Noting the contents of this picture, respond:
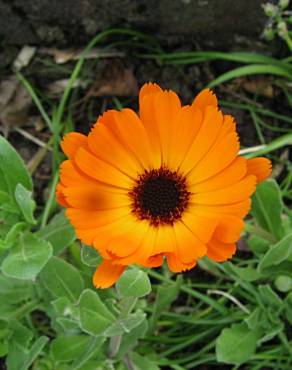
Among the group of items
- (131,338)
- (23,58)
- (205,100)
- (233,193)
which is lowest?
(131,338)

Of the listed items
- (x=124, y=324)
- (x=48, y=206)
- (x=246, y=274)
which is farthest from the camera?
(x=48, y=206)

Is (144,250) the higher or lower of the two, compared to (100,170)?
lower

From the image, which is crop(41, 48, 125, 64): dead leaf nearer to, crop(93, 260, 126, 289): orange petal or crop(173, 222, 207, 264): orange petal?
crop(173, 222, 207, 264): orange petal

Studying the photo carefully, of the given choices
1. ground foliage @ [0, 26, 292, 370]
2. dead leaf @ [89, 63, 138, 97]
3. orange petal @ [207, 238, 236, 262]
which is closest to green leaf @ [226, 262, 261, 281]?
ground foliage @ [0, 26, 292, 370]

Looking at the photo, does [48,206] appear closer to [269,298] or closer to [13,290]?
[13,290]

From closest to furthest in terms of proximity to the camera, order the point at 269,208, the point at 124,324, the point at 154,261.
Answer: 1. the point at 154,261
2. the point at 124,324
3. the point at 269,208

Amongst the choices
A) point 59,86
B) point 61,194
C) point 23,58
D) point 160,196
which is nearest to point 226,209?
point 160,196
